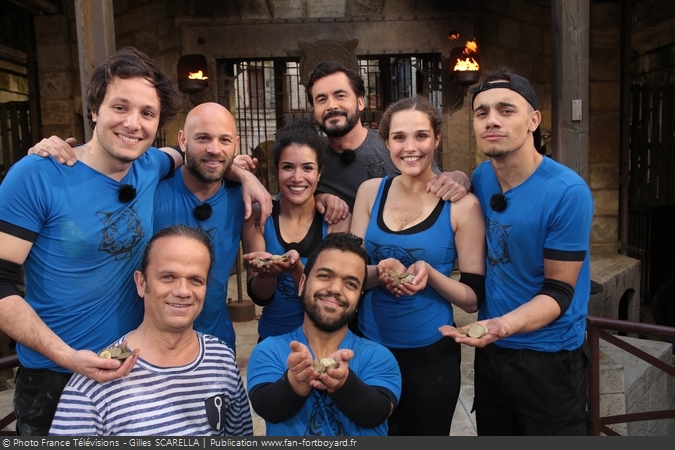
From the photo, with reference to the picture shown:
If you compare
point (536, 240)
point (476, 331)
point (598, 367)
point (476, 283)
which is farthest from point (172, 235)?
point (598, 367)

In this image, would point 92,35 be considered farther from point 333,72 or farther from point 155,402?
point 155,402

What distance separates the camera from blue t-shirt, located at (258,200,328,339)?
2551 millimetres

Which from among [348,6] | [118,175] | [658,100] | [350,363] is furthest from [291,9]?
[350,363]

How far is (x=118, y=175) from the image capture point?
7.34 feet

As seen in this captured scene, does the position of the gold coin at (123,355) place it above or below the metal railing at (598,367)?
above

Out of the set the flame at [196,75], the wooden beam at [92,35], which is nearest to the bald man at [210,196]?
the wooden beam at [92,35]

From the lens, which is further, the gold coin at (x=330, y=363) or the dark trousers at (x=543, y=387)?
the dark trousers at (x=543, y=387)

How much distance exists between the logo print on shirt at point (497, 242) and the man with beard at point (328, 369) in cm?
55

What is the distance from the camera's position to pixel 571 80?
195 inches

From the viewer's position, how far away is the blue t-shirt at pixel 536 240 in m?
2.22

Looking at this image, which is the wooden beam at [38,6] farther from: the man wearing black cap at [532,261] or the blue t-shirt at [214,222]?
the man wearing black cap at [532,261]

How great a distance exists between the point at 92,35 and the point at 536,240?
3.85 metres

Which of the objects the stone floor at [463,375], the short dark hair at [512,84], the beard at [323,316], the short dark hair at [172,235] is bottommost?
the stone floor at [463,375]

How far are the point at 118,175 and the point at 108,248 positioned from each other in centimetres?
29
